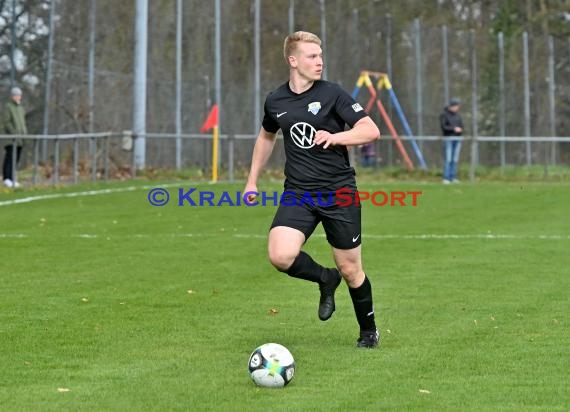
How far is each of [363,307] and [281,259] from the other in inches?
25.8

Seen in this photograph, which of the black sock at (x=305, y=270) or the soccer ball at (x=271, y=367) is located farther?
the black sock at (x=305, y=270)

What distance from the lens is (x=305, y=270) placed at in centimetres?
867

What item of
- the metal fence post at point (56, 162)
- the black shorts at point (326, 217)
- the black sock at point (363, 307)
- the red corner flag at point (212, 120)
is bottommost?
the black sock at point (363, 307)

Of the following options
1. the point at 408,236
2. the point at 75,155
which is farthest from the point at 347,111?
the point at 75,155

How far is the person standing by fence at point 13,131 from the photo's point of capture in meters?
24.4

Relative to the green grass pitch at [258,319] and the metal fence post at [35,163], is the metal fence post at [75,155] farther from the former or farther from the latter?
the green grass pitch at [258,319]

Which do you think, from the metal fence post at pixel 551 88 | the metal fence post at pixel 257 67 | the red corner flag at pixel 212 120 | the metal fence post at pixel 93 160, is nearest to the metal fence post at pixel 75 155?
the metal fence post at pixel 93 160

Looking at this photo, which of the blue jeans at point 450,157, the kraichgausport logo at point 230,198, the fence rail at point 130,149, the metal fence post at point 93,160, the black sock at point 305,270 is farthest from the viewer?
the blue jeans at point 450,157

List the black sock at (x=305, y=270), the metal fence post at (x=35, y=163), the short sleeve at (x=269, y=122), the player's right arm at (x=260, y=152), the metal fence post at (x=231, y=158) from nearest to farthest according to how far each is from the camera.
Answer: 1. the black sock at (x=305, y=270)
2. the short sleeve at (x=269, y=122)
3. the player's right arm at (x=260, y=152)
4. the metal fence post at (x=35, y=163)
5. the metal fence post at (x=231, y=158)

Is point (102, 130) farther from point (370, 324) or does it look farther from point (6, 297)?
point (370, 324)

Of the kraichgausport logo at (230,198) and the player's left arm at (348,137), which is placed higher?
the player's left arm at (348,137)

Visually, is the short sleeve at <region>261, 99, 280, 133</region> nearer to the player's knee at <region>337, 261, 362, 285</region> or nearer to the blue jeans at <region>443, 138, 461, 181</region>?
the player's knee at <region>337, 261, 362, 285</region>

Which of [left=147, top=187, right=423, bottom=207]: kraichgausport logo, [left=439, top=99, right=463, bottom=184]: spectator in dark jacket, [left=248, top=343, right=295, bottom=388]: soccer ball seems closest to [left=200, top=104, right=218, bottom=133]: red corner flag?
[left=147, top=187, right=423, bottom=207]: kraichgausport logo

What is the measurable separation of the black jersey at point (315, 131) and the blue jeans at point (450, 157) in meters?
21.3
